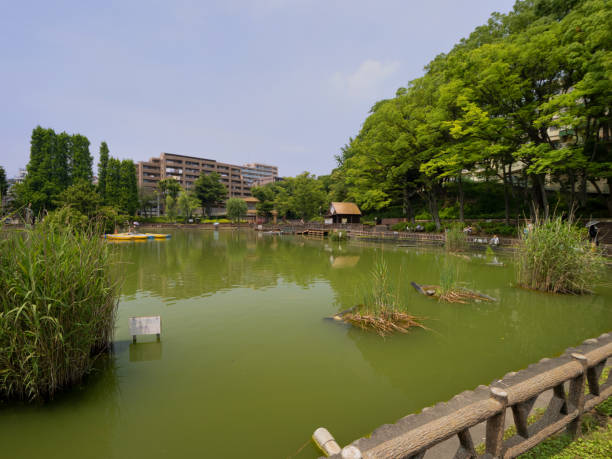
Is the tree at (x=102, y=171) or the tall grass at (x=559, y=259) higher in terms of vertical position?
the tree at (x=102, y=171)

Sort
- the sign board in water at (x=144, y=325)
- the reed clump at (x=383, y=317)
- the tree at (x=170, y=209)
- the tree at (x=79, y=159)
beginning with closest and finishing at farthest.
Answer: the sign board in water at (x=144, y=325) → the reed clump at (x=383, y=317) → the tree at (x=79, y=159) → the tree at (x=170, y=209)

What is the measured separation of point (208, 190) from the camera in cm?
6134

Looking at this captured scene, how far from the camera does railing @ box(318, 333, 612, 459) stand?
1.55 m

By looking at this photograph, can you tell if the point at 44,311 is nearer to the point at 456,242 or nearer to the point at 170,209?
the point at 456,242

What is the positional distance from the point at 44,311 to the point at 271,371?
286cm

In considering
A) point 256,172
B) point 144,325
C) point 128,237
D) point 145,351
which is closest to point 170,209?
point 128,237

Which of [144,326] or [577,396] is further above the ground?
[577,396]

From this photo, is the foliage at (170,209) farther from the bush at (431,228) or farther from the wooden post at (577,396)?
the wooden post at (577,396)

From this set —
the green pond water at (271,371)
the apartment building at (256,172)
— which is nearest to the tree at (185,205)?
the green pond water at (271,371)

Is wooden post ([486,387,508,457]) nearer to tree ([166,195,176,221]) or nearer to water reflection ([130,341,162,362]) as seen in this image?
water reflection ([130,341,162,362])

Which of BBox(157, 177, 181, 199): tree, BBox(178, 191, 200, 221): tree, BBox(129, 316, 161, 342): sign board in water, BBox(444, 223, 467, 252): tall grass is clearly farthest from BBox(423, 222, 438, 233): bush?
BBox(157, 177, 181, 199): tree

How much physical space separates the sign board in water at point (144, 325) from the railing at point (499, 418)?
4.24 meters

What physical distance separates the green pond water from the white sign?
11.6 inches

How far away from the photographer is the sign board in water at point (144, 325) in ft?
16.4
